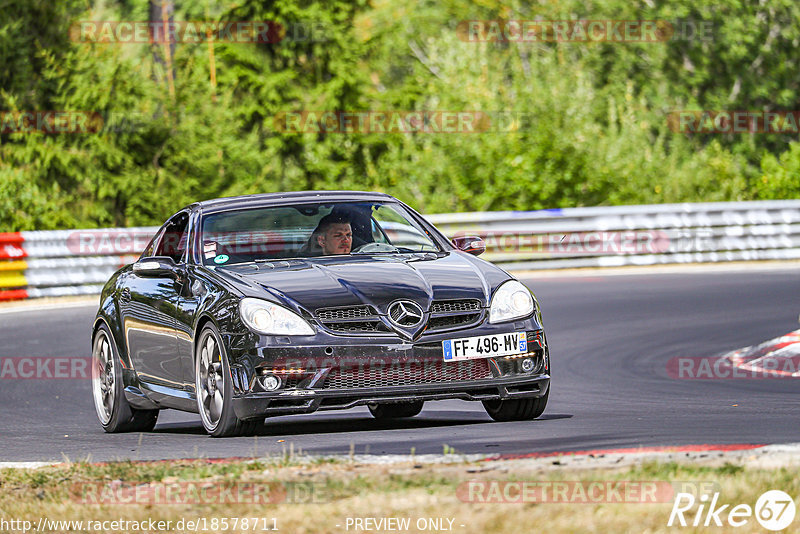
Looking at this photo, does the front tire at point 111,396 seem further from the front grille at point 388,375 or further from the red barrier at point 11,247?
the red barrier at point 11,247

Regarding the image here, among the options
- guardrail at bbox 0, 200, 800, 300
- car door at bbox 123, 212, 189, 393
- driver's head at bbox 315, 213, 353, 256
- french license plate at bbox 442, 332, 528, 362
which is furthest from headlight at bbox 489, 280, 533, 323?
guardrail at bbox 0, 200, 800, 300

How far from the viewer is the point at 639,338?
15414 millimetres

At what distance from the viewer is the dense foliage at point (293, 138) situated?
28078 millimetres

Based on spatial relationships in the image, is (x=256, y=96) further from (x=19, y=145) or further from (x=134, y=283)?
(x=134, y=283)

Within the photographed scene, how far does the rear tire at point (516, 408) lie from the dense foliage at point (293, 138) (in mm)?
16817

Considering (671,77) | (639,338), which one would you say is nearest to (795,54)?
(671,77)

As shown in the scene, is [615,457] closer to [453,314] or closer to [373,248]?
[453,314]

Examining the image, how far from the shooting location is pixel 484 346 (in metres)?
8.99

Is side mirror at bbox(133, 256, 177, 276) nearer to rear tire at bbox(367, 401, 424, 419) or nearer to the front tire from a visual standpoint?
the front tire

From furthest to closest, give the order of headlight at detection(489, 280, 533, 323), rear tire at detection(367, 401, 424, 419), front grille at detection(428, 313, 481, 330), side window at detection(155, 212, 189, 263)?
rear tire at detection(367, 401, 424, 419) → side window at detection(155, 212, 189, 263) → headlight at detection(489, 280, 533, 323) → front grille at detection(428, 313, 481, 330)

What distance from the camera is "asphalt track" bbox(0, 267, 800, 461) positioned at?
28.3 ft

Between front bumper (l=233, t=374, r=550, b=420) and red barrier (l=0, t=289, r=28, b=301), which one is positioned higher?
front bumper (l=233, t=374, r=550, b=420)

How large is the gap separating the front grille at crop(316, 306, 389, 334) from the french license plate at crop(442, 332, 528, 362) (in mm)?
403

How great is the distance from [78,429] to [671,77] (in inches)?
1552
